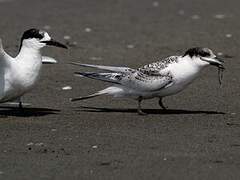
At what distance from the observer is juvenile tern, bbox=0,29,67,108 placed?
870 cm

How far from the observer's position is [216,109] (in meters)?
9.27

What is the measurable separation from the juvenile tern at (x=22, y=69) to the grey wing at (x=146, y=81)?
2.55ft

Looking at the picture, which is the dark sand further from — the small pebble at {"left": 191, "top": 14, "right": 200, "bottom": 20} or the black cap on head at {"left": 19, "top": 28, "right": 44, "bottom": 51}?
the black cap on head at {"left": 19, "top": 28, "right": 44, "bottom": 51}

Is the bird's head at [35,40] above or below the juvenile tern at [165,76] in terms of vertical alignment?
above

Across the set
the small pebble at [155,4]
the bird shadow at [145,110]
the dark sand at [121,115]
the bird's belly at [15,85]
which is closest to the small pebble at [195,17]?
the dark sand at [121,115]

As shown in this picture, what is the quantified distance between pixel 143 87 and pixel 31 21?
20.0 feet

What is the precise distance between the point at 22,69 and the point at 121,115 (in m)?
0.98

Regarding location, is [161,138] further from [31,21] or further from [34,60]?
[31,21]

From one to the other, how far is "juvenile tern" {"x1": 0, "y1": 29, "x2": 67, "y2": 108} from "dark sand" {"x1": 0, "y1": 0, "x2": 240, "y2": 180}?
26cm

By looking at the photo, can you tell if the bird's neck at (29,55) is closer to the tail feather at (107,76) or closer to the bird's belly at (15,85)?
the bird's belly at (15,85)

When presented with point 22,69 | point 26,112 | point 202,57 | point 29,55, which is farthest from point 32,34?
point 202,57

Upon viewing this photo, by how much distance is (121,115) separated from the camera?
8977mm

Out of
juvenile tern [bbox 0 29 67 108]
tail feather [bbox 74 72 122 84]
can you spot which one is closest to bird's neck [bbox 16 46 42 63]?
juvenile tern [bbox 0 29 67 108]

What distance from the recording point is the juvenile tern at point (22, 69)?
28.6 ft
